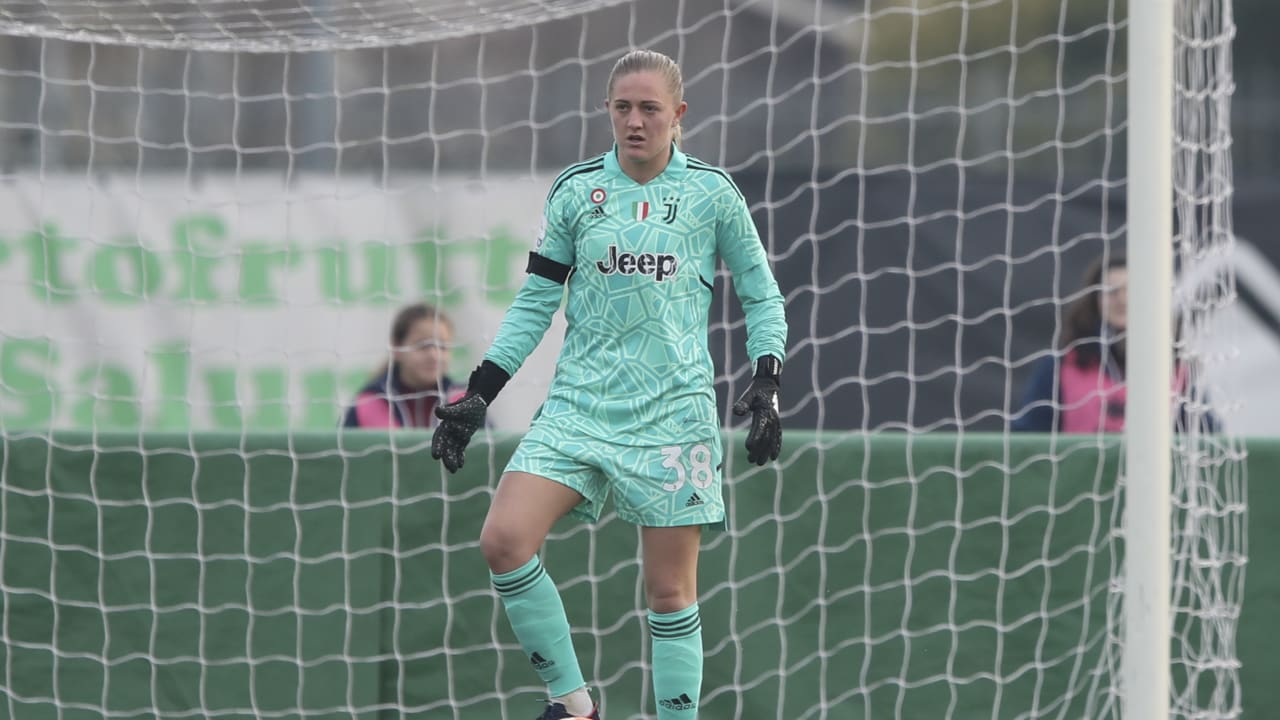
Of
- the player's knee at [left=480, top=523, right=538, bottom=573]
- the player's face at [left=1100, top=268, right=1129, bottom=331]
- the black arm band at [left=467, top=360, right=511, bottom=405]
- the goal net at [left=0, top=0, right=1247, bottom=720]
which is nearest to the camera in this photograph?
the player's knee at [left=480, top=523, right=538, bottom=573]

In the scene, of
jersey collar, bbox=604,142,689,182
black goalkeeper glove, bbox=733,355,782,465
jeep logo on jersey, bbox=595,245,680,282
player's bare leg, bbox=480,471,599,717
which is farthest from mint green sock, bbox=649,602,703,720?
jersey collar, bbox=604,142,689,182

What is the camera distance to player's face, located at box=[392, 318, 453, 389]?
6.07m

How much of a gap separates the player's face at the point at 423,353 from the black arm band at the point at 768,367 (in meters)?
2.19

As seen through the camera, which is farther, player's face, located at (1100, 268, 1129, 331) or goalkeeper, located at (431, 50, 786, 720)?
player's face, located at (1100, 268, 1129, 331)

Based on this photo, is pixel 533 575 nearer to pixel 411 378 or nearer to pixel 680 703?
pixel 680 703

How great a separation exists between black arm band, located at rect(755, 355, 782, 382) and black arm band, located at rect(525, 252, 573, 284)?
1.91ft

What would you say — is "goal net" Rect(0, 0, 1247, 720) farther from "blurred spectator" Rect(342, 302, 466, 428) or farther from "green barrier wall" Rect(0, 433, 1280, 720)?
"blurred spectator" Rect(342, 302, 466, 428)

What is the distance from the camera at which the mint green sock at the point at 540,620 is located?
13.1 feet

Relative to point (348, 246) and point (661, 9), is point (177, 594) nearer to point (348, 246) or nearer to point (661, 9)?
point (348, 246)

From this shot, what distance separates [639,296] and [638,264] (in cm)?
8

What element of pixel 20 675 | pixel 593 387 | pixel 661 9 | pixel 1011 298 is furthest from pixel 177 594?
pixel 661 9

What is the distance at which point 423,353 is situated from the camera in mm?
6082

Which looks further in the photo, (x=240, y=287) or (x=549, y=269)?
(x=240, y=287)

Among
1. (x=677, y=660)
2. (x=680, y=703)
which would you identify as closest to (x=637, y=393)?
(x=677, y=660)
